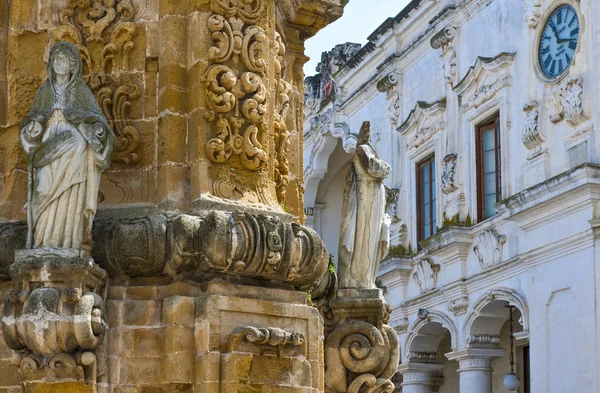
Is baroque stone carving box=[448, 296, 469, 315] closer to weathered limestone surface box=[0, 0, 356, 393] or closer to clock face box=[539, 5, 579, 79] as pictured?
clock face box=[539, 5, 579, 79]

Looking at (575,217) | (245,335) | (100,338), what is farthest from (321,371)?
(575,217)

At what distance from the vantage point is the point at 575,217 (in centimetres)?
2214

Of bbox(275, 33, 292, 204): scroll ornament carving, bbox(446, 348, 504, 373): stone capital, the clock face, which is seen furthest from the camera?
bbox(446, 348, 504, 373): stone capital

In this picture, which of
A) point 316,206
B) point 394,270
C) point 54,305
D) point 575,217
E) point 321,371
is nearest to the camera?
point 54,305

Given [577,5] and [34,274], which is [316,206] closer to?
[577,5]

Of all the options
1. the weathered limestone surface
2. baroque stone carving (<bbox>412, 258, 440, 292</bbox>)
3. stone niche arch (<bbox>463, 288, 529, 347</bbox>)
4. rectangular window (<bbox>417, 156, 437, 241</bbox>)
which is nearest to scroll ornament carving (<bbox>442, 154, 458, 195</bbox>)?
rectangular window (<bbox>417, 156, 437, 241</bbox>)

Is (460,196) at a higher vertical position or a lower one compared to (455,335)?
higher

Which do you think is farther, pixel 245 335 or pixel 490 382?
pixel 490 382

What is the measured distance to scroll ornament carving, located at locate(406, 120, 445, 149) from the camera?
2769 centimetres

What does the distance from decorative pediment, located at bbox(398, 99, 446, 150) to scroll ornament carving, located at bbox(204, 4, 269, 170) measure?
1785cm

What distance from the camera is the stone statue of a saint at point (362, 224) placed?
1097 cm

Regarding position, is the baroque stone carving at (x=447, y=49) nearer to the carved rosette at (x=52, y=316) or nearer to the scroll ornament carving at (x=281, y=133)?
the scroll ornament carving at (x=281, y=133)

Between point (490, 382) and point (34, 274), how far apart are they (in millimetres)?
17266

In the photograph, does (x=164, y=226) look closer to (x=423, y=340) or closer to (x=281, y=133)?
(x=281, y=133)
